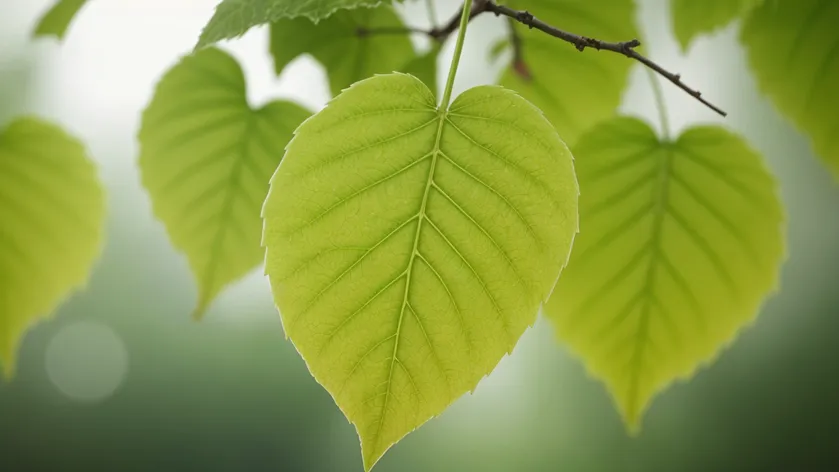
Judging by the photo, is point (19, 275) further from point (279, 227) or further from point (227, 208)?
point (279, 227)

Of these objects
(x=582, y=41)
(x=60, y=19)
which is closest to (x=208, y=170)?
(x=60, y=19)

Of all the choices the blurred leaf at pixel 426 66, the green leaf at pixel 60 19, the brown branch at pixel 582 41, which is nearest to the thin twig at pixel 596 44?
the brown branch at pixel 582 41

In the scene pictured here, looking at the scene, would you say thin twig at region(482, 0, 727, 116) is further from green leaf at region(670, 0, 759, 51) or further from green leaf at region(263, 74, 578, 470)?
green leaf at region(670, 0, 759, 51)

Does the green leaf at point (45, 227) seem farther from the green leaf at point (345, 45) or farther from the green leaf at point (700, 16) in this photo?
the green leaf at point (700, 16)

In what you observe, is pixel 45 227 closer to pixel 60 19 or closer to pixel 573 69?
pixel 60 19

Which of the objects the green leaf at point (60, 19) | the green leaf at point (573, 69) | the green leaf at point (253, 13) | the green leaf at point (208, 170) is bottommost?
the green leaf at point (208, 170)

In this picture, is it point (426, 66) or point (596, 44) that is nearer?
point (596, 44)

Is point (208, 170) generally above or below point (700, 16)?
below

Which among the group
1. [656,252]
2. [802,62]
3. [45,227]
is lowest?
[45,227]

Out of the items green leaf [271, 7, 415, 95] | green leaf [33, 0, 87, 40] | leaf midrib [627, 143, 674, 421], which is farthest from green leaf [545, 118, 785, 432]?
green leaf [33, 0, 87, 40]
